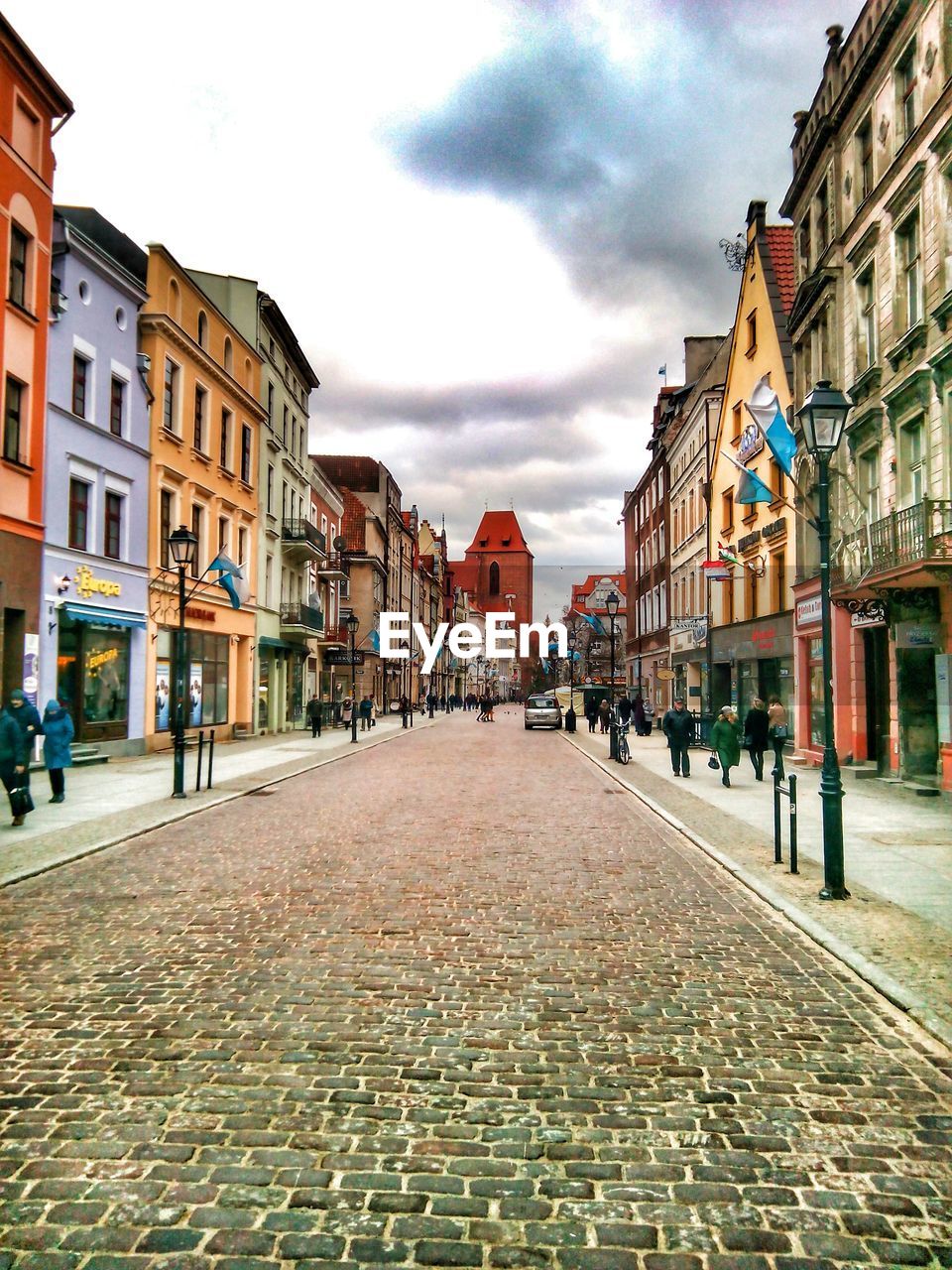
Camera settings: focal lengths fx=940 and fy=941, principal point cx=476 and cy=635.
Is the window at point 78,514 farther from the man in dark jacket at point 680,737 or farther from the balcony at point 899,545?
the balcony at point 899,545

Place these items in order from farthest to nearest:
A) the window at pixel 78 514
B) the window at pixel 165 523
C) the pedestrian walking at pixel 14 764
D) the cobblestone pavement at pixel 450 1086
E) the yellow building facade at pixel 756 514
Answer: the window at pixel 165 523 → the yellow building facade at pixel 756 514 → the window at pixel 78 514 → the pedestrian walking at pixel 14 764 → the cobblestone pavement at pixel 450 1086

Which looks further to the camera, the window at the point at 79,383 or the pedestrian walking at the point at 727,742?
the window at the point at 79,383

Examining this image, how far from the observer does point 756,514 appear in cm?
2861

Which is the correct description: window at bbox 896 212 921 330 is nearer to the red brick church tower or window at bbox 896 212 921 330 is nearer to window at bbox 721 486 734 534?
window at bbox 721 486 734 534

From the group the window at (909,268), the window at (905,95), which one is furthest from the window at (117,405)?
the window at (905,95)

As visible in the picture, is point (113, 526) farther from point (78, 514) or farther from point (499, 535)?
point (499, 535)

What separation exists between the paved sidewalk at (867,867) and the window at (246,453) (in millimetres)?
20204

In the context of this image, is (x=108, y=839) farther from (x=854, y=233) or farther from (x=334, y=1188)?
(x=854, y=233)

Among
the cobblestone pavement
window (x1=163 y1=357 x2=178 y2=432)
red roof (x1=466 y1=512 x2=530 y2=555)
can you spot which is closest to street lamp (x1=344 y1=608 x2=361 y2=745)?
window (x1=163 y1=357 x2=178 y2=432)

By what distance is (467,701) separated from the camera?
9306cm

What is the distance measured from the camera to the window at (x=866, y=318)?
1925cm

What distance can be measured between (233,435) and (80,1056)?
29.4 metres

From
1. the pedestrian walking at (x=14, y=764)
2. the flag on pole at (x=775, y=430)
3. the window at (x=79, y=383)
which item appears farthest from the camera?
the window at (x=79, y=383)

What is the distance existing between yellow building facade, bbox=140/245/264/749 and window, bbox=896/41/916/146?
1772 cm
